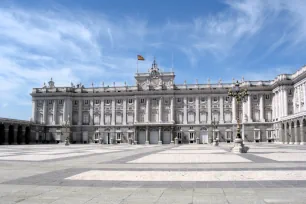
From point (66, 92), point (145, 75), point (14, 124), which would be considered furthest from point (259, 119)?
point (14, 124)

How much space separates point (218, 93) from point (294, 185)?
7671 cm

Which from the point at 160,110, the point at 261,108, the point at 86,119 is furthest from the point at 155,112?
the point at 261,108

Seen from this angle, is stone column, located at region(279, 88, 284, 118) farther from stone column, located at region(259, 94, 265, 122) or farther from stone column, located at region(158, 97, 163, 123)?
stone column, located at region(158, 97, 163, 123)

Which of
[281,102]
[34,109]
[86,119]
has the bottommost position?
[86,119]

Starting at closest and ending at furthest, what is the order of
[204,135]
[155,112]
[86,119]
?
[204,135] → [155,112] → [86,119]

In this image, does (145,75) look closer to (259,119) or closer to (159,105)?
(159,105)

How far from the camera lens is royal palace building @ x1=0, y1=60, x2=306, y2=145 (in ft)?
271

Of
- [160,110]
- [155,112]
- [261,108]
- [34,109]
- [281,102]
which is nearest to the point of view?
[281,102]

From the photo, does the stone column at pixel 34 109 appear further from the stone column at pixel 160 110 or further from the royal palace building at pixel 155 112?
the stone column at pixel 160 110

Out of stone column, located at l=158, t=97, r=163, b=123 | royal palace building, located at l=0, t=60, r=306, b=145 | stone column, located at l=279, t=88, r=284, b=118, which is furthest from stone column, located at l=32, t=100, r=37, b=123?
stone column, located at l=279, t=88, r=284, b=118

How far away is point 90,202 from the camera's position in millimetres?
8727

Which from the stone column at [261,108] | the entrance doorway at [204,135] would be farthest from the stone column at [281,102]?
the entrance doorway at [204,135]

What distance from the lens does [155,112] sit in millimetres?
88500

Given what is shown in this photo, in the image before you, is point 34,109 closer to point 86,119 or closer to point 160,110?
point 86,119
